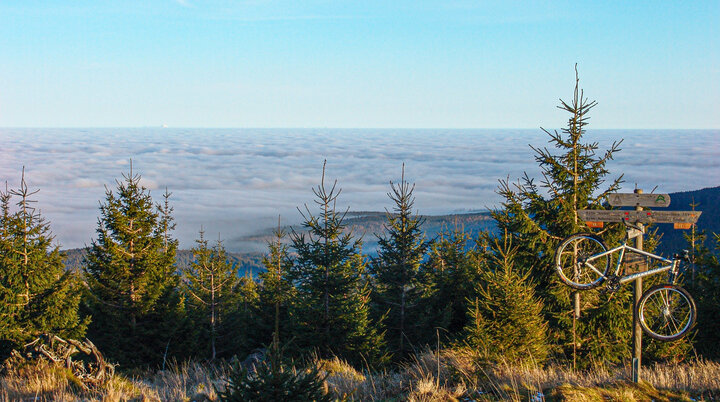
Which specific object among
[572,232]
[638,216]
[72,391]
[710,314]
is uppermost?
[638,216]

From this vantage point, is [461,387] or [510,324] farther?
[510,324]

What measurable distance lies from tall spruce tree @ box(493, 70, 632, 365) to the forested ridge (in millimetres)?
40

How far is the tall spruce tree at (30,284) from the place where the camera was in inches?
788

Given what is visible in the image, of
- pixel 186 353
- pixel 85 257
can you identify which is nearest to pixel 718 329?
pixel 186 353

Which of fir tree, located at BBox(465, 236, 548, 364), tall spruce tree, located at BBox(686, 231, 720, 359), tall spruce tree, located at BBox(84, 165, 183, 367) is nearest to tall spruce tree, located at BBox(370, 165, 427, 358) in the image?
fir tree, located at BBox(465, 236, 548, 364)

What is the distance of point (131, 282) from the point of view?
22891mm

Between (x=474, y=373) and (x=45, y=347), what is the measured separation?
881 centimetres

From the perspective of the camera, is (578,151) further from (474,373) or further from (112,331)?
(112,331)

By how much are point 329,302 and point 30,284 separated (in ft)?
43.8

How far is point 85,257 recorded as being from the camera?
79.9ft

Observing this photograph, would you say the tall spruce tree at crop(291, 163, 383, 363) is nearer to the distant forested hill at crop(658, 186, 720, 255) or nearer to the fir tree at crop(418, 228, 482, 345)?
the fir tree at crop(418, 228, 482, 345)

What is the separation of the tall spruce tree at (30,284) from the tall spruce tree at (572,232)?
62.3 feet

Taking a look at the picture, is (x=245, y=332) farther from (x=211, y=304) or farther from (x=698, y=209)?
(x=698, y=209)

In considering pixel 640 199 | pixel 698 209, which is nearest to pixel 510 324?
pixel 640 199
